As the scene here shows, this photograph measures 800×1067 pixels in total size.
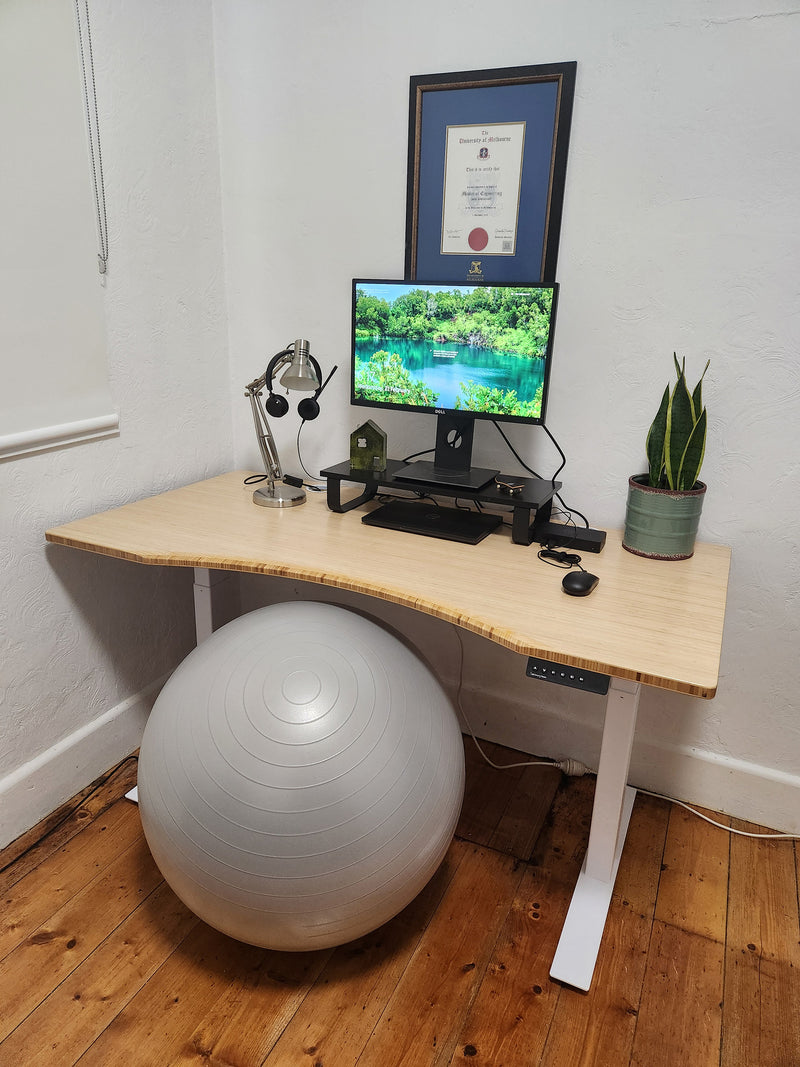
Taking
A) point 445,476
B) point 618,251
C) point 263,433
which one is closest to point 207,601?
point 263,433

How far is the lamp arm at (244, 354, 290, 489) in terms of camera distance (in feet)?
6.38

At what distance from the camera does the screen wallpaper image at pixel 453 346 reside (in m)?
1.69

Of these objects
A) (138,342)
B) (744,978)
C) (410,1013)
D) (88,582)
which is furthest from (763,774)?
(138,342)

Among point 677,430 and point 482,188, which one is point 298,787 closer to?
point 677,430

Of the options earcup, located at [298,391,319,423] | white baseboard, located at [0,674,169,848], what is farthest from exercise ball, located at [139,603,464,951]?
earcup, located at [298,391,319,423]

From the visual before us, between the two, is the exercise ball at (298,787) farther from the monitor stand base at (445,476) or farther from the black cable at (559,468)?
the black cable at (559,468)

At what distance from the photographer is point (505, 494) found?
1769mm

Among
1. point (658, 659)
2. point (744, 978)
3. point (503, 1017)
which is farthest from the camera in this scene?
point (744, 978)

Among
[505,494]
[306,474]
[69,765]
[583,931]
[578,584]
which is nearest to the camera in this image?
[578,584]

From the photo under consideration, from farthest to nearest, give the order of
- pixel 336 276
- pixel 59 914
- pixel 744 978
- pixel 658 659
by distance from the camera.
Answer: pixel 336 276 < pixel 59 914 < pixel 744 978 < pixel 658 659

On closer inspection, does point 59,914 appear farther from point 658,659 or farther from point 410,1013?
point 658,659

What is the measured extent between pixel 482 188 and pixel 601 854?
1.72 meters

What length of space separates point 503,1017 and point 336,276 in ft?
6.37

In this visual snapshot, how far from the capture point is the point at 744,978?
1481mm
